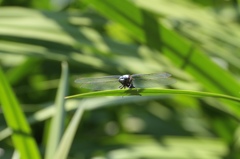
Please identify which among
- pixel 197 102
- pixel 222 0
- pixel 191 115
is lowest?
pixel 197 102

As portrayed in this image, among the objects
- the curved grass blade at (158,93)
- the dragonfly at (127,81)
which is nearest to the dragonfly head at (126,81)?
the dragonfly at (127,81)

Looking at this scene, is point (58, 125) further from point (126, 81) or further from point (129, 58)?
point (129, 58)

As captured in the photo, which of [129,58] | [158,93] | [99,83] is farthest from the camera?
[129,58]

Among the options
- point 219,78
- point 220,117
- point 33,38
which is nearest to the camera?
point 219,78

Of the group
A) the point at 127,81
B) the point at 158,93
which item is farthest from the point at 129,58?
the point at 158,93

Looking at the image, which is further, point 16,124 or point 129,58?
point 129,58

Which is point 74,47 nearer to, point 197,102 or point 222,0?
point 197,102

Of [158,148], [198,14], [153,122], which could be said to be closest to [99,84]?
[158,148]

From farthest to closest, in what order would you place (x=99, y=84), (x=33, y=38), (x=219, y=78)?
(x=33, y=38) < (x=219, y=78) < (x=99, y=84)
